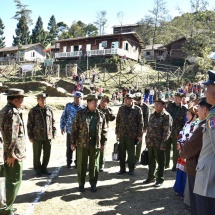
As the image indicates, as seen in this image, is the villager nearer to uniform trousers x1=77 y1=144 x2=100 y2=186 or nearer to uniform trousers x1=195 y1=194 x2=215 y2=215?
uniform trousers x1=195 y1=194 x2=215 y2=215

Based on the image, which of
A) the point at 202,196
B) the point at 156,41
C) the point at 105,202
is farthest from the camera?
the point at 156,41

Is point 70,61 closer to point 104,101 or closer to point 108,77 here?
point 108,77

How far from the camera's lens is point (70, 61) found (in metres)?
40.7

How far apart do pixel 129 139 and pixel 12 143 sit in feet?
11.0

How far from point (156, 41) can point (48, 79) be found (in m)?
32.7

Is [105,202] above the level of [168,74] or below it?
below

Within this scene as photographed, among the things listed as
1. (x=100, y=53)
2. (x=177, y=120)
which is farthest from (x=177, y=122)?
(x=100, y=53)

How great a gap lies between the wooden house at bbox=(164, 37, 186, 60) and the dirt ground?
39072 millimetres

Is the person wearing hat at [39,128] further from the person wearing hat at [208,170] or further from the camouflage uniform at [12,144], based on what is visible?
the person wearing hat at [208,170]

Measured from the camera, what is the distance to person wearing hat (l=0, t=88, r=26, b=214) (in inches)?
171

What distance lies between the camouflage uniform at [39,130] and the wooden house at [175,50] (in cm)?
3958

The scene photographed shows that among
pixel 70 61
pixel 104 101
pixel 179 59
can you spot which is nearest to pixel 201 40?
pixel 179 59

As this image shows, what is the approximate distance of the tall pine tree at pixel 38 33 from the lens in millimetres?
71938

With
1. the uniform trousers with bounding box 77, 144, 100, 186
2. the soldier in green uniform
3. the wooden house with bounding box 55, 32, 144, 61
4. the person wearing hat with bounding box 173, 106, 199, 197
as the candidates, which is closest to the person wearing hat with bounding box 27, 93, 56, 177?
the uniform trousers with bounding box 77, 144, 100, 186
